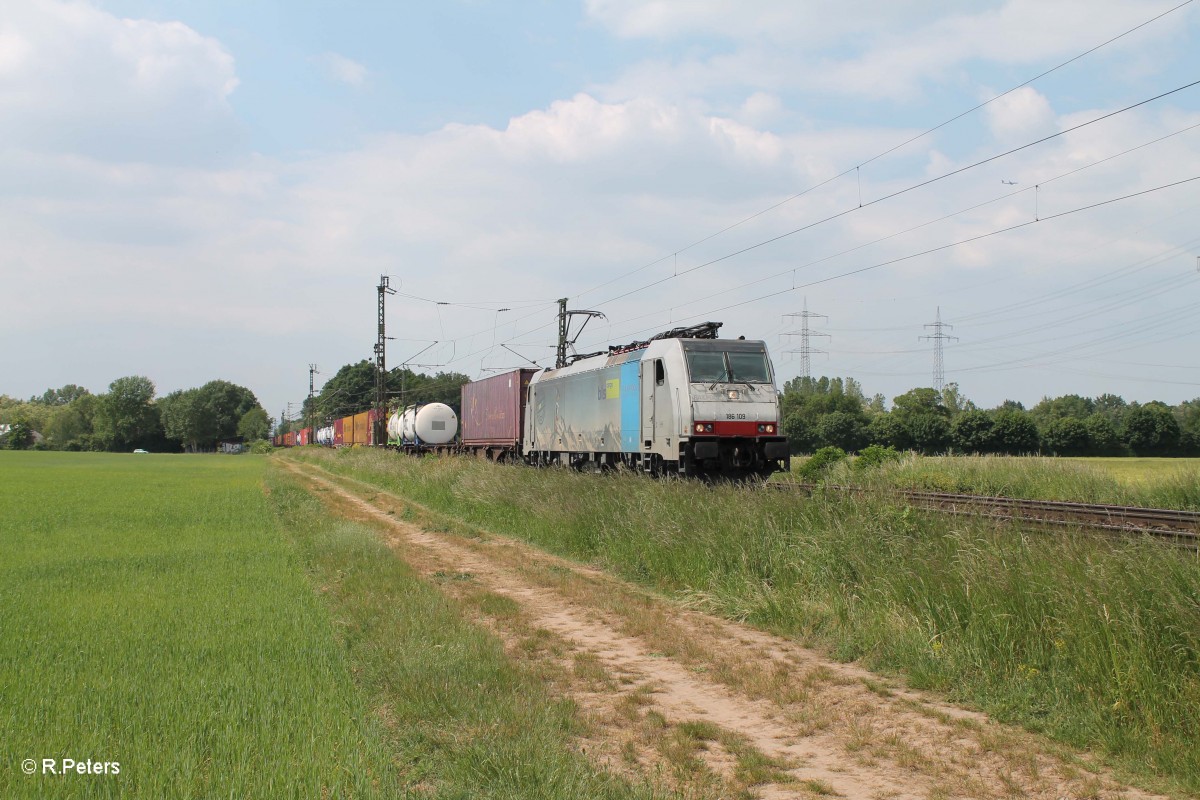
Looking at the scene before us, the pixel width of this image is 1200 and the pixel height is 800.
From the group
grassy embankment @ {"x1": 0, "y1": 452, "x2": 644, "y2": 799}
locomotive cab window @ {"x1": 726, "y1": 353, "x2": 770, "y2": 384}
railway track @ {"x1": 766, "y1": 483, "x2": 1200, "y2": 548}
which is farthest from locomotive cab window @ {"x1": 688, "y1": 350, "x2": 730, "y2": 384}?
grassy embankment @ {"x1": 0, "y1": 452, "x2": 644, "y2": 799}

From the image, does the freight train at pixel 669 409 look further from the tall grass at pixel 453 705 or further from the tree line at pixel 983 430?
the tree line at pixel 983 430

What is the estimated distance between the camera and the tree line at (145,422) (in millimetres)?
137000

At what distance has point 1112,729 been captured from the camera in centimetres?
524

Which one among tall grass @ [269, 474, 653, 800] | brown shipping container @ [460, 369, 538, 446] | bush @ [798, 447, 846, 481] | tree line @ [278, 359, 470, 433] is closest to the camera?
tall grass @ [269, 474, 653, 800]

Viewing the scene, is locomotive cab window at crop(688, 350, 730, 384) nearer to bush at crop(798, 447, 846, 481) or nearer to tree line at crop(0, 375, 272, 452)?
bush at crop(798, 447, 846, 481)

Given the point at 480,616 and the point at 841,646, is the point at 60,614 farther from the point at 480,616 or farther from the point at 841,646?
the point at 841,646

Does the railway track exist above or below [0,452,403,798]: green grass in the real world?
above

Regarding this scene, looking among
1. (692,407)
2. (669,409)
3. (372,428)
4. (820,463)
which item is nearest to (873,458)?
(820,463)

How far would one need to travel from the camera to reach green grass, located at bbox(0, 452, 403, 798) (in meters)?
4.29

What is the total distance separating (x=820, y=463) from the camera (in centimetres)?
2492

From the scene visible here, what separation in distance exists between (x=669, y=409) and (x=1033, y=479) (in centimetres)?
917

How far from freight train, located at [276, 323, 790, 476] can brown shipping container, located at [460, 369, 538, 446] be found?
330 centimetres

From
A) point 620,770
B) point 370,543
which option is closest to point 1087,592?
point 620,770

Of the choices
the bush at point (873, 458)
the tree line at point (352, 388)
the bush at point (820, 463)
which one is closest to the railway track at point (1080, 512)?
the bush at point (820, 463)
